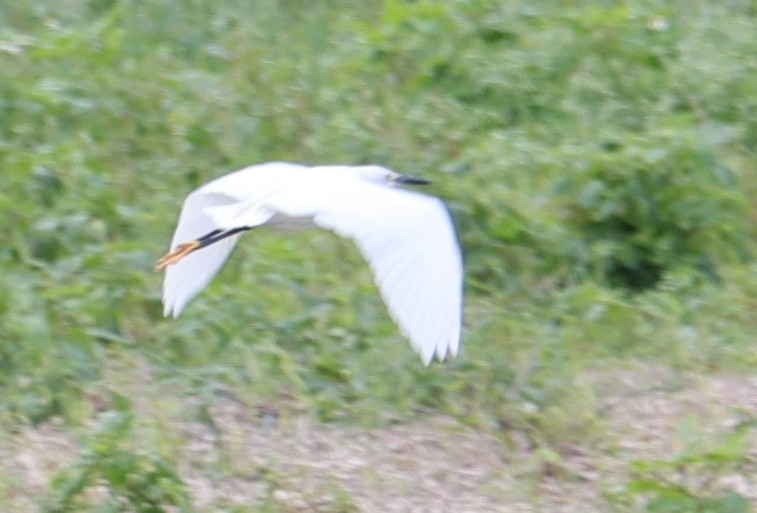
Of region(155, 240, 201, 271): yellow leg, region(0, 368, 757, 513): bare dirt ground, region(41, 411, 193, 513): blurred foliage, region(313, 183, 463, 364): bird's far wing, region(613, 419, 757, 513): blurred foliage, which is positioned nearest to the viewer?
region(313, 183, 463, 364): bird's far wing

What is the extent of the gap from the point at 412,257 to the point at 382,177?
101cm

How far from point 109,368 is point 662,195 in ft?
5.67

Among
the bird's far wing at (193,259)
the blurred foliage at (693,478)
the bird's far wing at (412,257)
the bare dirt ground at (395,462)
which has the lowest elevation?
the bare dirt ground at (395,462)

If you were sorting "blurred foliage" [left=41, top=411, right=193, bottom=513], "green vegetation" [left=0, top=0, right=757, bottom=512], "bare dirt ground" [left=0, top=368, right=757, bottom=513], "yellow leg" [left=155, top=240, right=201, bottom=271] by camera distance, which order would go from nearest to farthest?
1. "blurred foliage" [left=41, top=411, right=193, bottom=513]
2. "bare dirt ground" [left=0, top=368, right=757, bottom=513]
3. "yellow leg" [left=155, top=240, right=201, bottom=271]
4. "green vegetation" [left=0, top=0, right=757, bottom=512]

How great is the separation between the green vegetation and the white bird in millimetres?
236

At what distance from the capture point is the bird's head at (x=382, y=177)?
424cm

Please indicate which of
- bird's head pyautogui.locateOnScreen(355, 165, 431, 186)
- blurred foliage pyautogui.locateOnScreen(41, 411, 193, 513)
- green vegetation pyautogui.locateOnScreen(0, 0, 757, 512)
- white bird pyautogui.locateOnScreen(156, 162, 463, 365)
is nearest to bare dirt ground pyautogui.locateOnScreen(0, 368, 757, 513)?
green vegetation pyautogui.locateOnScreen(0, 0, 757, 512)

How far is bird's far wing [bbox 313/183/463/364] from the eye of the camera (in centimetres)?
329

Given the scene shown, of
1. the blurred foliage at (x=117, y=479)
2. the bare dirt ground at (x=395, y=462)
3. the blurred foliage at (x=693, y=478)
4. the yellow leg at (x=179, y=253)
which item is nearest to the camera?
the blurred foliage at (x=117, y=479)

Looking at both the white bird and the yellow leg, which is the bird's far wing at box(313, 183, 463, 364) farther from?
the yellow leg

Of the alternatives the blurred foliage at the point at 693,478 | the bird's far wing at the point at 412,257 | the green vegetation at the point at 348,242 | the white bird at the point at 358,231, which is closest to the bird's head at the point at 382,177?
the white bird at the point at 358,231

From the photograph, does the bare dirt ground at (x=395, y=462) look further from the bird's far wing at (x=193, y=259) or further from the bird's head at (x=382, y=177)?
the bird's head at (x=382, y=177)

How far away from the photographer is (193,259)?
14.0 ft

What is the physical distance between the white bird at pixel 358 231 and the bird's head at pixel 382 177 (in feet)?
0.03
